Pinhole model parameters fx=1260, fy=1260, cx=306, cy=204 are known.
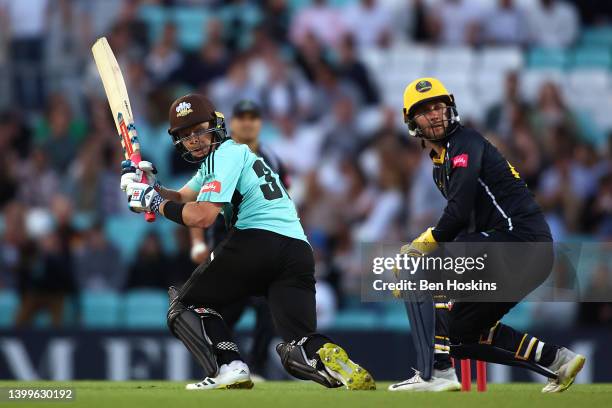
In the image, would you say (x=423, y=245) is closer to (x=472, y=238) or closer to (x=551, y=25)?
(x=472, y=238)

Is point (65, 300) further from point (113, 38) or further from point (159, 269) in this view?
point (113, 38)

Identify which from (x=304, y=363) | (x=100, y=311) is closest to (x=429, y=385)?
(x=304, y=363)

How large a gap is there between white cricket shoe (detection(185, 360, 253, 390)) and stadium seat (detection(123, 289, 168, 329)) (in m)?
5.49

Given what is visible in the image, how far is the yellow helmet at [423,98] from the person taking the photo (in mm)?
7613

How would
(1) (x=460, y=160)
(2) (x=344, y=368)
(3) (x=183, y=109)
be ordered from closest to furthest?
(2) (x=344, y=368)
(1) (x=460, y=160)
(3) (x=183, y=109)

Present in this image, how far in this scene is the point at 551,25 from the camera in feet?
53.4

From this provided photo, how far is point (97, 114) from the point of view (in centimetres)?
1495

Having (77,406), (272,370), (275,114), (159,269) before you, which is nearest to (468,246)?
(77,406)

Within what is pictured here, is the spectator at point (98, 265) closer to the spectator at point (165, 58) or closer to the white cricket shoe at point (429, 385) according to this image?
the spectator at point (165, 58)

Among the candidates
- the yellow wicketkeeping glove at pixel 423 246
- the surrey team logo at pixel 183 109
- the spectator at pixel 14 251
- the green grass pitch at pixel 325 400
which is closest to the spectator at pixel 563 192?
the spectator at pixel 14 251

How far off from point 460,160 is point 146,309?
6411 mm

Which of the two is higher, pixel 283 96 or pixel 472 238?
pixel 283 96

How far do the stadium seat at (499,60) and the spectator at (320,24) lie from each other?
1836mm

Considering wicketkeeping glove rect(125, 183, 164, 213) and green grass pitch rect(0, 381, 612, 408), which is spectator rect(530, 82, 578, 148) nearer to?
green grass pitch rect(0, 381, 612, 408)
